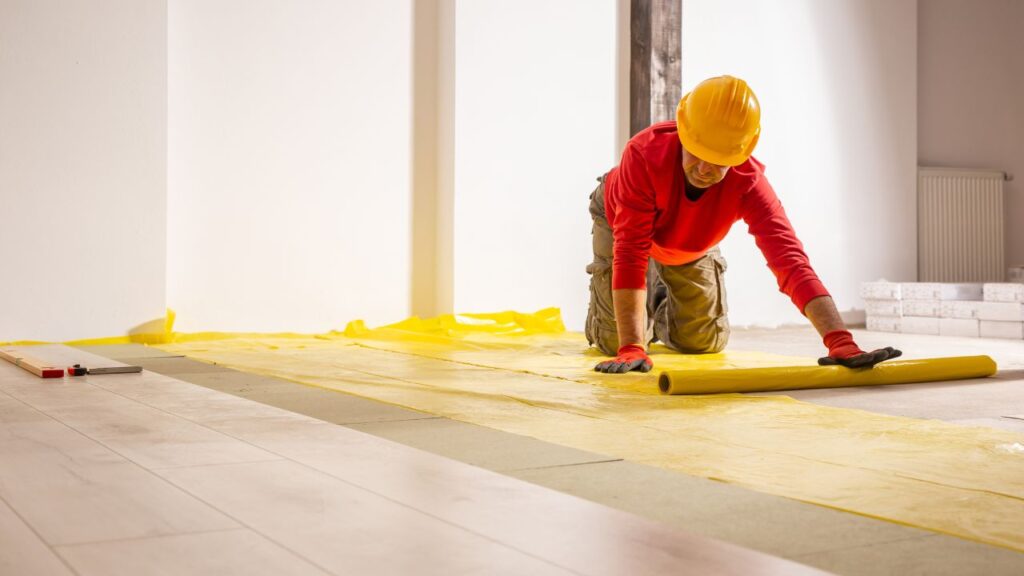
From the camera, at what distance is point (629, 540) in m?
1.32

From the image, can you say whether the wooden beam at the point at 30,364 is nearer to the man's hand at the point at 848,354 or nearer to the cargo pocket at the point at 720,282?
the man's hand at the point at 848,354

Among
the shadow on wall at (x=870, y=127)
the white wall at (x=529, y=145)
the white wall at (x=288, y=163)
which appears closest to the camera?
the white wall at (x=288, y=163)

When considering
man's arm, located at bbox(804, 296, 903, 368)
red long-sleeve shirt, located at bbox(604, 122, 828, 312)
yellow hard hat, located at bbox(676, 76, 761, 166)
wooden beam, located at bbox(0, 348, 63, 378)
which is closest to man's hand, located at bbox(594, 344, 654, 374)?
red long-sleeve shirt, located at bbox(604, 122, 828, 312)

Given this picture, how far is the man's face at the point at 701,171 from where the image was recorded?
3.19 metres

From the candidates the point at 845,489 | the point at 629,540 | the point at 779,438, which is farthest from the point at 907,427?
the point at 629,540

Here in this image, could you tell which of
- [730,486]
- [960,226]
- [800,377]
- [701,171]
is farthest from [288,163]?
[960,226]

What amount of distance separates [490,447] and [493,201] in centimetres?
382

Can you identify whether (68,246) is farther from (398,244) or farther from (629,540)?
(629,540)

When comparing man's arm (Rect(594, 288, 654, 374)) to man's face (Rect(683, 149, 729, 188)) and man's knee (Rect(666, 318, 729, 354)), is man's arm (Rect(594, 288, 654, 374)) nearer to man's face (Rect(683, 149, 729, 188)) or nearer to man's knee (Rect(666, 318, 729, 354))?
man's face (Rect(683, 149, 729, 188))

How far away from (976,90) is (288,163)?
5.13 meters

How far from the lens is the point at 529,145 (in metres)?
5.87

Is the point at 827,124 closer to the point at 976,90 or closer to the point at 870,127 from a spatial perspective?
the point at 870,127

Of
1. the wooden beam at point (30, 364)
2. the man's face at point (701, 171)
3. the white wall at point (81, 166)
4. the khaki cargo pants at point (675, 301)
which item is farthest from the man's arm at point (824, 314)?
the white wall at point (81, 166)

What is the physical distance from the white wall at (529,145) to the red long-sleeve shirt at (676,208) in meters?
2.35
